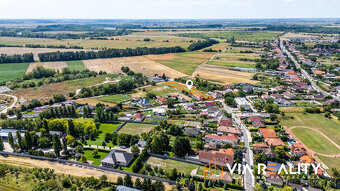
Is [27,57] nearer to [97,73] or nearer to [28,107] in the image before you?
[97,73]

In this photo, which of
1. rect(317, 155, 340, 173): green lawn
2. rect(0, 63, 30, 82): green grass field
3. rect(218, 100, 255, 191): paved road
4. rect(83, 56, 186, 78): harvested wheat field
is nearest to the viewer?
rect(218, 100, 255, 191): paved road

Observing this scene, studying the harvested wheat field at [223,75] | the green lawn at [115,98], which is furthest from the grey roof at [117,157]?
the harvested wheat field at [223,75]

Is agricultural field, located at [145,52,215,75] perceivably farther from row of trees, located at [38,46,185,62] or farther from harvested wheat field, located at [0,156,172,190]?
harvested wheat field, located at [0,156,172,190]

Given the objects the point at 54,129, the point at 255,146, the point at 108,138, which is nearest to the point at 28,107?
the point at 54,129

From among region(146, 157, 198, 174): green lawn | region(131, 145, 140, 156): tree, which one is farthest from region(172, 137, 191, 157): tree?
region(131, 145, 140, 156): tree

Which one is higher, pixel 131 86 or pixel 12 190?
pixel 131 86

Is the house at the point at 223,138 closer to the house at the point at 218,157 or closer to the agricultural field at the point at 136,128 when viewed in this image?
the house at the point at 218,157

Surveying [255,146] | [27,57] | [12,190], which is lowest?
[12,190]
